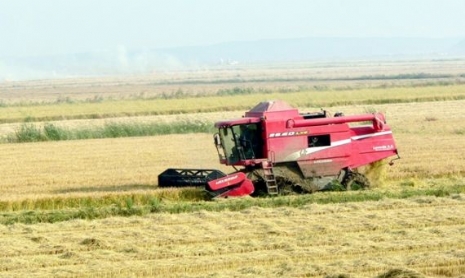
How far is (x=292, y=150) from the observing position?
20656 mm

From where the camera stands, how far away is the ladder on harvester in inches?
797

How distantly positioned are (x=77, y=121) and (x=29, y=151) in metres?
15.1

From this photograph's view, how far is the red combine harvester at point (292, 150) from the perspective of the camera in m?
20.5

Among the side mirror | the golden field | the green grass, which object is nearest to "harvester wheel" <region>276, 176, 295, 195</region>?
the golden field

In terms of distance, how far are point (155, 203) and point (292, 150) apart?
3.35 m

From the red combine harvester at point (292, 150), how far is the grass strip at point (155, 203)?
2.63ft

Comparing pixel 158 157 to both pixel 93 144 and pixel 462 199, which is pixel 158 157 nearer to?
pixel 93 144

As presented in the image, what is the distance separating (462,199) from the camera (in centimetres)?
1856

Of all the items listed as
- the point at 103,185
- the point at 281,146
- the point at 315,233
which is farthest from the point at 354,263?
the point at 103,185

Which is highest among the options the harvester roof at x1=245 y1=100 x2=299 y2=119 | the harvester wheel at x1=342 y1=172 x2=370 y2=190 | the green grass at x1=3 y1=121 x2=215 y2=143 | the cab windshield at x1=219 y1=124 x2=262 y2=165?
the harvester roof at x1=245 y1=100 x2=299 y2=119

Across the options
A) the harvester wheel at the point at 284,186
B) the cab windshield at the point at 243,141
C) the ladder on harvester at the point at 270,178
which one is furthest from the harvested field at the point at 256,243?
the cab windshield at the point at 243,141

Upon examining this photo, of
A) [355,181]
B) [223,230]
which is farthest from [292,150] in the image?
[223,230]

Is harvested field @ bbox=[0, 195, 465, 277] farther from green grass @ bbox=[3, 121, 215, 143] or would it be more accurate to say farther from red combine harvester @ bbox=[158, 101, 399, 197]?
green grass @ bbox=[3, 121, 215, 143]

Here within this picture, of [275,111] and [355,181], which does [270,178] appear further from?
[355,181]
